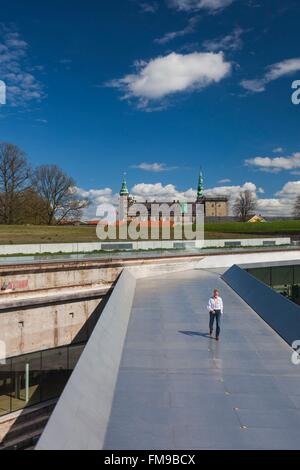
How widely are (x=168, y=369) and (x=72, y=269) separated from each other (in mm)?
14846

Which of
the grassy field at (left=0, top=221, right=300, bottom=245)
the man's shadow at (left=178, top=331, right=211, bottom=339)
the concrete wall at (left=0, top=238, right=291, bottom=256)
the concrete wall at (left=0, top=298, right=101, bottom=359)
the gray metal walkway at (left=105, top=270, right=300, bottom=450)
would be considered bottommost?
the concrete wall at (left=0, top=298, right=101, bottom=359)

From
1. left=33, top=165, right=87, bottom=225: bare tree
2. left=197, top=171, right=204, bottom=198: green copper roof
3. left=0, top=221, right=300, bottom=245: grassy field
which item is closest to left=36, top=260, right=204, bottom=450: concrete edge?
left=0, top=221, right=300, bottom=245: grassy field

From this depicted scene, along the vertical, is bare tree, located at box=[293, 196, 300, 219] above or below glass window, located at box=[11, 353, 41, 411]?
above

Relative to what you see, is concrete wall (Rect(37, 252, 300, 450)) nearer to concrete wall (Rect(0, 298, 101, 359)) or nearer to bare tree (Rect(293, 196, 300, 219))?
concrete wall (Rect(0, 298, 101, 359))

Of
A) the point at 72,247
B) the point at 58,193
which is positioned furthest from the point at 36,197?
the point at 72,247

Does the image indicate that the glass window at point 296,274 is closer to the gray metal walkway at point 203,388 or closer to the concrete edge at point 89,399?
the gray metal walkway at point 203,388

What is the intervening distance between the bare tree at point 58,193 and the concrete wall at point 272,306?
47155 millimetres

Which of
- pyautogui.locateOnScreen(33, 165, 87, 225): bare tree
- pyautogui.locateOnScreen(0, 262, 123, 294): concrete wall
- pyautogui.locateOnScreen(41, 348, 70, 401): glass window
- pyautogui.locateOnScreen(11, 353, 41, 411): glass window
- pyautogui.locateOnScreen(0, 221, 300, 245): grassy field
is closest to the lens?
pyautogui.locateOnScreen(11, 353, 41, 411): glass window

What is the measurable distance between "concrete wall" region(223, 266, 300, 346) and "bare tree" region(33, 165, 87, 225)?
47.2 metres

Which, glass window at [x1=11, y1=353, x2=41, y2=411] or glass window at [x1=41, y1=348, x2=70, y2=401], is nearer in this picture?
glass window at [x1=11, y1=353, x2=41, y2=411]

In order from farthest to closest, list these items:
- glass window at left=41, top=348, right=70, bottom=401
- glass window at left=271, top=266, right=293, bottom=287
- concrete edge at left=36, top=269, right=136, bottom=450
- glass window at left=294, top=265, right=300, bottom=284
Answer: glass window at left=294, top=265, right=300, bottom=284
glass window at left=271, top=266, right=293, bottom=287
glass window at left=41, top=348, right=70, bottom=401
concrete edge at left=36, top=269, right=136, bottom=450

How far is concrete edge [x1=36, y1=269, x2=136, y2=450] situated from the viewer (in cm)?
498

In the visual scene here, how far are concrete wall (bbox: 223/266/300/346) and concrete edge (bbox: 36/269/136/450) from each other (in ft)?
15.7
